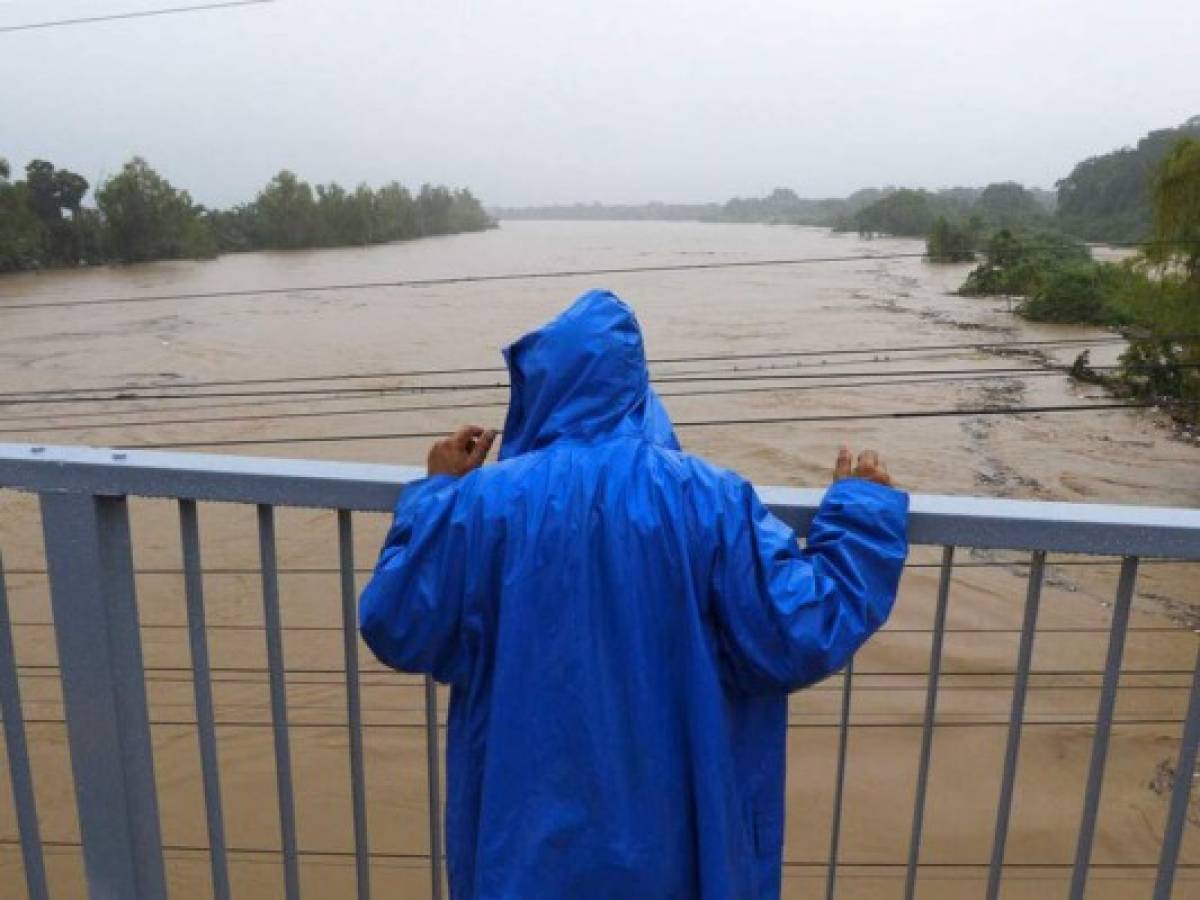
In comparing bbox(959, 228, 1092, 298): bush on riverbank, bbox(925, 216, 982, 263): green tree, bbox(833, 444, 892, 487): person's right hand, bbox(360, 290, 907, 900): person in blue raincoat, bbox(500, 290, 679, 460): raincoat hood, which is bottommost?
bbox(959, 228, 1092, 298): bush on riverbank

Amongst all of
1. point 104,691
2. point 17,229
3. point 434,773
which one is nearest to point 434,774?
point 434,773

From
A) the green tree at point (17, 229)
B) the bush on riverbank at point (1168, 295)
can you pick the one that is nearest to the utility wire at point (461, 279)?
the bush on riverbank at point (1168, 295)

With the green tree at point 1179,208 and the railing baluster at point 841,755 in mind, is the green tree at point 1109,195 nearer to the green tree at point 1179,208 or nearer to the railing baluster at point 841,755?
the green tree at point 1179,208

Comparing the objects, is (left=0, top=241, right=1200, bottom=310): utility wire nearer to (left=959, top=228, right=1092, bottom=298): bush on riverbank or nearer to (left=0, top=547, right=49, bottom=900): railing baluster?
(left=959, top=228, right=1092, bottom=298): bush on riverbank

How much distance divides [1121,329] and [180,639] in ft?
82.7

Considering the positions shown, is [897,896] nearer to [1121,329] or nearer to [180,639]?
[180,639]

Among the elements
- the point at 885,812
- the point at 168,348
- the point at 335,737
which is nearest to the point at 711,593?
the point at 885,812

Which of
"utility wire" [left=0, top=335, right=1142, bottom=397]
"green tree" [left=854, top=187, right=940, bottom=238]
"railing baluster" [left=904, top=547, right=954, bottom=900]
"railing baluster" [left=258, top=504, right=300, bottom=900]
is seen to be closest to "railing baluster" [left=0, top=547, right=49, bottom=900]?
"railing baluster" [left=258, top=504, right=300, bottom=900]

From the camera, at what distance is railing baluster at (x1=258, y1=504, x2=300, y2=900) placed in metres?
1.38

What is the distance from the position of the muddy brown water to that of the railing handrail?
86 cm

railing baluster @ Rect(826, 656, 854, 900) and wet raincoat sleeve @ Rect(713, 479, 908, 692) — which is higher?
wet raincoat sleeve @ Rect(713, 479, 908, 692)

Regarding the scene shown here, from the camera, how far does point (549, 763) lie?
1.14 meters

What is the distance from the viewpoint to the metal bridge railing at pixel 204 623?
1285mm

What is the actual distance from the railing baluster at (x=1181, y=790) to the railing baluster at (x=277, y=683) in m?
1.18
